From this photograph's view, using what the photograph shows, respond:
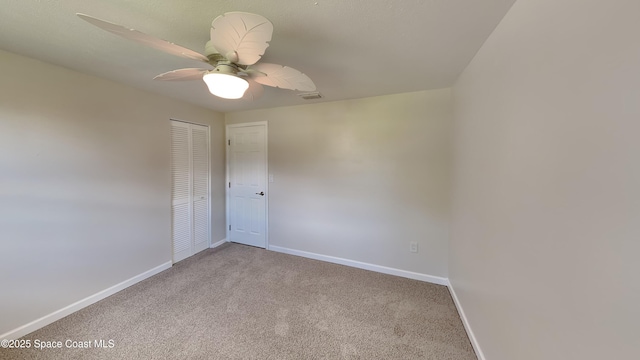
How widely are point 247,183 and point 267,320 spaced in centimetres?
218

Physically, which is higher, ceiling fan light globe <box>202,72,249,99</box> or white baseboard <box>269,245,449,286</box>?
ceiling fan light globe <box>202,72,249,99</box>

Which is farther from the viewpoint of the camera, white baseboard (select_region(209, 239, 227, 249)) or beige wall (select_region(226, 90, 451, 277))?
white baseboard (select_region(209, 239, 227, 249))

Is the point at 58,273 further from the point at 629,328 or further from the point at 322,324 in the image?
the point at 629,328

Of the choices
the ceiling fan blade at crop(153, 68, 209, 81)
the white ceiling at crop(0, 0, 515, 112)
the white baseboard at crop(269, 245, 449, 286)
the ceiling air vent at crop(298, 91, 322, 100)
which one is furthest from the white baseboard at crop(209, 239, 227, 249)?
the ceiling fan blade at crop(153, 68, 209, 81)

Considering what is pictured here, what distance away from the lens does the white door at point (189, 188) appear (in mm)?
3053

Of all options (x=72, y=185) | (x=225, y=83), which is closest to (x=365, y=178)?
(x=225, y=83)

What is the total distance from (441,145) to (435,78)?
2.36 ft

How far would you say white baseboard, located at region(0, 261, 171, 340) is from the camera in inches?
69.5

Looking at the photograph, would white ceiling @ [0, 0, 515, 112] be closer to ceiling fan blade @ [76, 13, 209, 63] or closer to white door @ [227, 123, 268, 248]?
ceiling fan blade @ [76, 13, 209, 63]

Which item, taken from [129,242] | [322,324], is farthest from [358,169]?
[129,242]

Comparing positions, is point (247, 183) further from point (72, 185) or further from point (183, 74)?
point (183, 74)

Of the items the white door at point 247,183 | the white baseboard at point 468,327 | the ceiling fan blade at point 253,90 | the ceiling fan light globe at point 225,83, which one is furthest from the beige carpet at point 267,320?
the ceiling fan blade at point 253,90

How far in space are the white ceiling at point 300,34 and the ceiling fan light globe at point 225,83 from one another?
0.33 m

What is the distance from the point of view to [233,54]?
3.95ft
